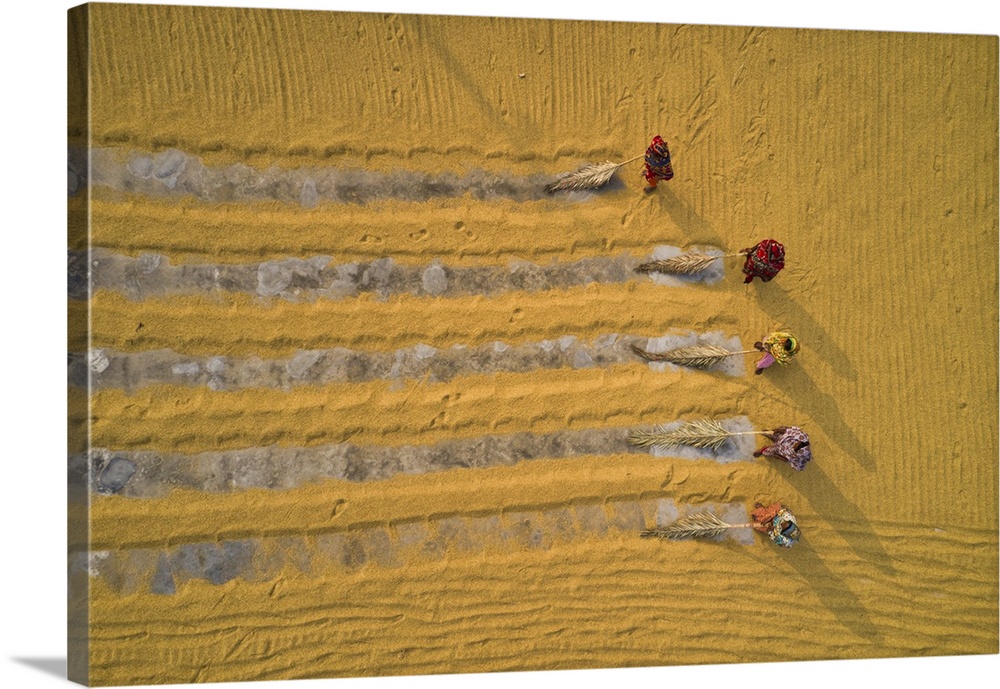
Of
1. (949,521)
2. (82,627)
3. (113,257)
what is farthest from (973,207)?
(82,627)

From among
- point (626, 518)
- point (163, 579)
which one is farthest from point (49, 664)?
point (626, 518)

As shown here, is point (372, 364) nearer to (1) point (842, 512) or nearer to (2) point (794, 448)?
(2) point (794, 448)

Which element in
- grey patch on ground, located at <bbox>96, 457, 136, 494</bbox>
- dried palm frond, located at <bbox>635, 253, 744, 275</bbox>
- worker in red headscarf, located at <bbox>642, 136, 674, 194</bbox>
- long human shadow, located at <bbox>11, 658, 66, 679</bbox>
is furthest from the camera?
dried palm frond, located at <bbox>635, 253, 744, 275</bbox>

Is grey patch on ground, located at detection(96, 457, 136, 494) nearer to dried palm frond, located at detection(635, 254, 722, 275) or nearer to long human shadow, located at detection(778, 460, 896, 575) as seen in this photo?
dried palm frond, located at detection(635, 254, 722, 275)

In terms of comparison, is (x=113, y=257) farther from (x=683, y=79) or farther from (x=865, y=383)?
(x=865, y=383)

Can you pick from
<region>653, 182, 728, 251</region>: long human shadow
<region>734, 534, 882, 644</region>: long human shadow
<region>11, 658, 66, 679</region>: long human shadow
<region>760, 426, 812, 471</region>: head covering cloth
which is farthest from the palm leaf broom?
<region>11, 658, 66, 679</region>: long human shadow

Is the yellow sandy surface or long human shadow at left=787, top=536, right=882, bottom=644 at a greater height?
the yellow sandy surface
